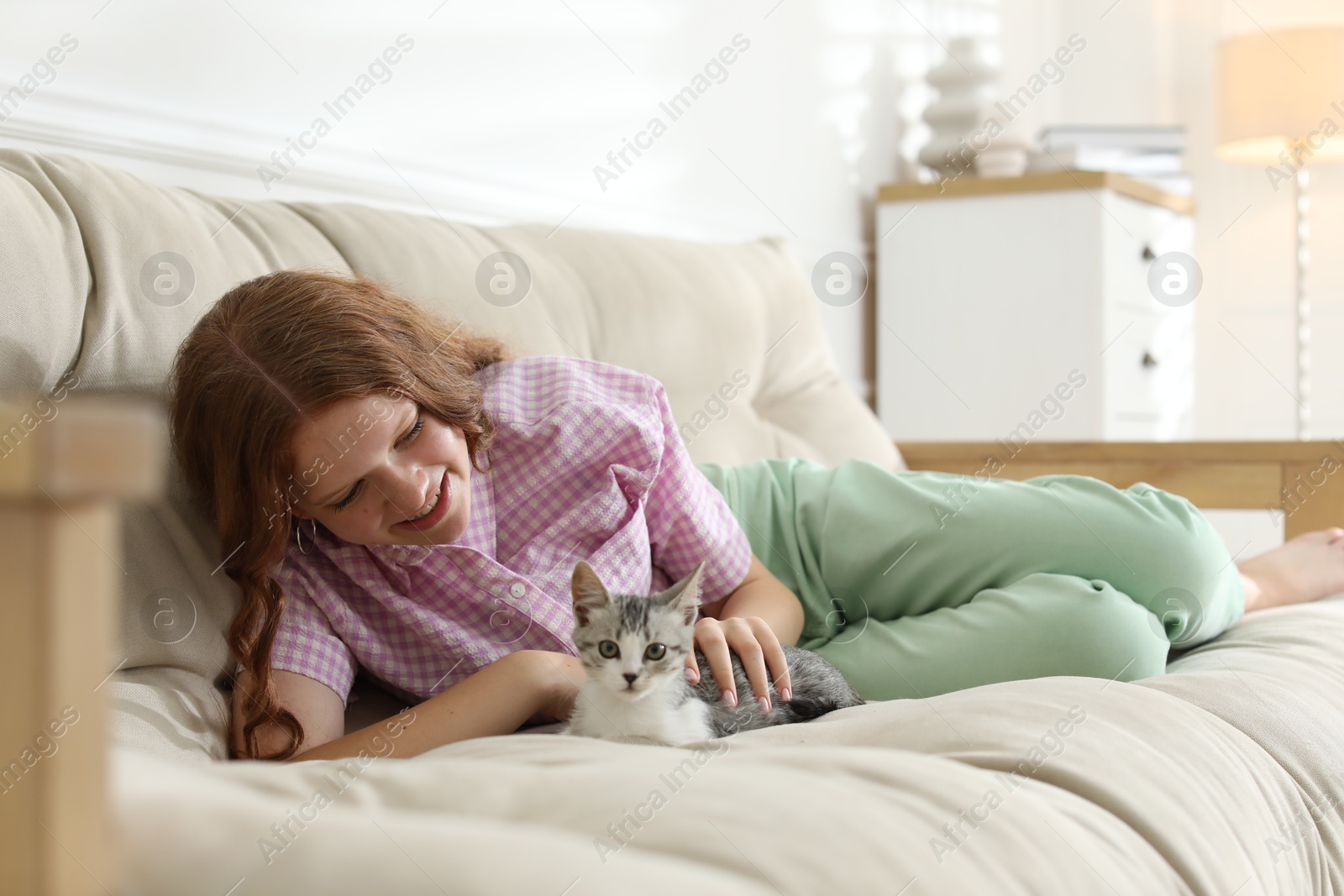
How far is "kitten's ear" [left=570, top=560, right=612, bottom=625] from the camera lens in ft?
2.62

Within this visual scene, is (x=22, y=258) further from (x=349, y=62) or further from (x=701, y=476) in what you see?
(x=349, y=62)

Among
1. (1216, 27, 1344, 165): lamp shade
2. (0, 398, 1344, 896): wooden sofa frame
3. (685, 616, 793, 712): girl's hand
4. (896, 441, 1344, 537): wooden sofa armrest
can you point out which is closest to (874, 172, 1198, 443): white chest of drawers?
(1216, 27, 1344, 165): lamp shade

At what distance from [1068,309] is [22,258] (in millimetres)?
2157

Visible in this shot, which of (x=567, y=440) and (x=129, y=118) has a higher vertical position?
(x=129, y=118)

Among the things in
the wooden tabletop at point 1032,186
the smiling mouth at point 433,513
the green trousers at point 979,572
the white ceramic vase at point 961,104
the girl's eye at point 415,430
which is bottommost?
the green trousers at point 979,572

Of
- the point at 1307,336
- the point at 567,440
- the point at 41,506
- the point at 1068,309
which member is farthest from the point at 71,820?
the point at 1307,336

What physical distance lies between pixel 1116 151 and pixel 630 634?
2288 millimetres

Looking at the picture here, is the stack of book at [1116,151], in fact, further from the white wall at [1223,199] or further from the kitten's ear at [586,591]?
the kitten's ear at [586,591]

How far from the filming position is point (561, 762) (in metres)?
0.63

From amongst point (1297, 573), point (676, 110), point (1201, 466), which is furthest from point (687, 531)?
point (676, 110)

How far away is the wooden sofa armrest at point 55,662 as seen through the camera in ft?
0.93

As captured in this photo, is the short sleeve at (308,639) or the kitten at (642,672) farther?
the short sleeve at (308,639)

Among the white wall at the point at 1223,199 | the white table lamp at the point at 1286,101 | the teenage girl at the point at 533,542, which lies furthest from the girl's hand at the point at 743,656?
the white wall at the point at 1223,199

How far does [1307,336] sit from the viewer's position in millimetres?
3193
